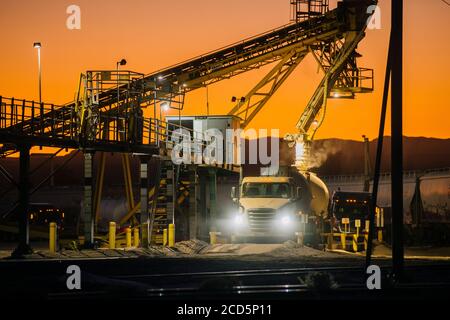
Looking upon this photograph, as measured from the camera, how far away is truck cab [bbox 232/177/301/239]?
40.0 meters

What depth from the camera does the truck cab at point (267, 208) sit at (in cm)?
4003

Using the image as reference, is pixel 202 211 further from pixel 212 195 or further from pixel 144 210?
pixel 144 210

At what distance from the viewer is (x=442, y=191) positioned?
58.2 meters

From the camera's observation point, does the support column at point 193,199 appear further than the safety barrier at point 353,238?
Yes

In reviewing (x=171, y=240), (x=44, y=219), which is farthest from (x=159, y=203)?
(x=44, y=219)

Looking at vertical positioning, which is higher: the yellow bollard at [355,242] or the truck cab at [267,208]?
the truck cab at [267,208]

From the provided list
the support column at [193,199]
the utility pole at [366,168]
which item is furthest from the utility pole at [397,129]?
the utility pole at [366,168]

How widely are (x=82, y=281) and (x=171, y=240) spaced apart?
18584 millimetres

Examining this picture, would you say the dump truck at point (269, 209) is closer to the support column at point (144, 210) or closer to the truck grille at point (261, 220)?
the truck grille at point (261, 220)

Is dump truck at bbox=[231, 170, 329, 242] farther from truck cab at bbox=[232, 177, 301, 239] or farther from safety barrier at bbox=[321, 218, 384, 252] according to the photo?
safety barrier at bbox=[321, 218, 384, 252]

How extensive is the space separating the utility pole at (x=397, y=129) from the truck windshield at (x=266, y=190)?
1827cm

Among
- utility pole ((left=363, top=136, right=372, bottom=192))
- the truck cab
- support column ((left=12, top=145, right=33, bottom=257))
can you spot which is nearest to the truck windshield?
the truck cab

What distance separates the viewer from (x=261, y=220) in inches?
1578
